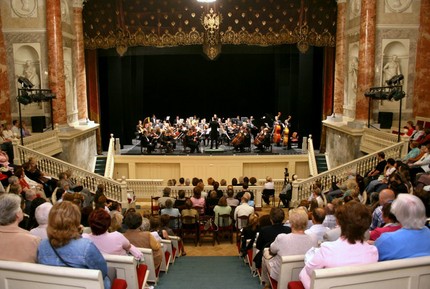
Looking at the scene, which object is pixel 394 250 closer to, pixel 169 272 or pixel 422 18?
pixel 169 272

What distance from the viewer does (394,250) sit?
3389mm

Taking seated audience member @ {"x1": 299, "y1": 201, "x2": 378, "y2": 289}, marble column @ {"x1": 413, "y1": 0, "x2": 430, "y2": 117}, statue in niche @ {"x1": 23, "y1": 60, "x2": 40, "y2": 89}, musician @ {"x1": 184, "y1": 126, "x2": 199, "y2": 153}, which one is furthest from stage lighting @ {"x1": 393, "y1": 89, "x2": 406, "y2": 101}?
statue in niche @ {"x1": 23, "y1": 60, "x2": 40, "y2": 89}

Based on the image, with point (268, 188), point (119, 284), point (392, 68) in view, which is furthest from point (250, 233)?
point (392, 68)

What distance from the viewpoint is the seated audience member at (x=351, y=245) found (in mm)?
3293

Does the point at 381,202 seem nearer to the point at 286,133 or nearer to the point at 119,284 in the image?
the point at 119,284

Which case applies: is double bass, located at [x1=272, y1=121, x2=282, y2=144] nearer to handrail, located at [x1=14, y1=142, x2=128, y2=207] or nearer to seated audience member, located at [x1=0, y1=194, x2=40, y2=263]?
handrail, located at [x1=14, y1=142, x2=128, y2=207]

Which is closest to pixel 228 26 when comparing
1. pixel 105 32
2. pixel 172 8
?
pixel 172 8

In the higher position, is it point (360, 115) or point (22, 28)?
point (22, 28)

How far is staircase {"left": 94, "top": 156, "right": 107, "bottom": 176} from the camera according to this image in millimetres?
15913

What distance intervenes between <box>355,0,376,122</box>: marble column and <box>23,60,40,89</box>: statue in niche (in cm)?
910

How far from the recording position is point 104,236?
161 inches

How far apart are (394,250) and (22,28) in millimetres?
12555

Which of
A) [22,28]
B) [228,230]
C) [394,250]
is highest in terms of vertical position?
[22,28]

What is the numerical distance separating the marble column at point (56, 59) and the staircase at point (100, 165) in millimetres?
2629
